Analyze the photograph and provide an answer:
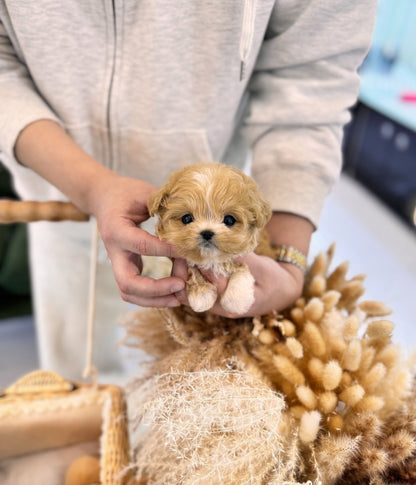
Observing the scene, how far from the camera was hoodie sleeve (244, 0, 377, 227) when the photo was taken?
1.97 feet

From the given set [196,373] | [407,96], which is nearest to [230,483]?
[196,373]

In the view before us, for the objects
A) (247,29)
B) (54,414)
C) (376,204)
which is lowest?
(376,204)

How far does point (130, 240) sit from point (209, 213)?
0.10 m

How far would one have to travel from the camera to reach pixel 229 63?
63 centimetres

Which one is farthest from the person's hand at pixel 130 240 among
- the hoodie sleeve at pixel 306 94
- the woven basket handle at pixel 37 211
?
the hoodie sleeve at pixel 306 94

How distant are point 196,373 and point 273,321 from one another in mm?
118

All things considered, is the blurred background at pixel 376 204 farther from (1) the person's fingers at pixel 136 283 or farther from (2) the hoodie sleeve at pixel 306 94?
(1) the person's fingers at pixel 136 283

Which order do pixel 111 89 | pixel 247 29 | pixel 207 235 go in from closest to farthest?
pixel 207 235 < pixel 247 29 < pixel 111 89

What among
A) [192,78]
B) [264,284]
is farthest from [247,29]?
[264,284]

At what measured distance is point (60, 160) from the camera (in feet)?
1.89

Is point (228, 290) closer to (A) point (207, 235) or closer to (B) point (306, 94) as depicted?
(A) point (207, 235)

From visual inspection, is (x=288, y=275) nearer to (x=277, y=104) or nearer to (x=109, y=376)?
(x=277, y=104)

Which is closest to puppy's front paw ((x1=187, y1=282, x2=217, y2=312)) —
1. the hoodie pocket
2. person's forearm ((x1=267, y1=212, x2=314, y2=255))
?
person's forearm ((x1=267, y1=212, x2=314, y2=255))

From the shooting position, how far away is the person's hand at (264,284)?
47 centimetres
